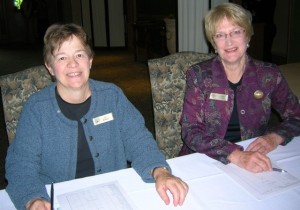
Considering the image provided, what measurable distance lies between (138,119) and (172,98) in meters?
0.50

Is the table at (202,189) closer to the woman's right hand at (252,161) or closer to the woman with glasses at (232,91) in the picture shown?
the woman's right hand at (252,161)

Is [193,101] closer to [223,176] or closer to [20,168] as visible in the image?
[223,176]

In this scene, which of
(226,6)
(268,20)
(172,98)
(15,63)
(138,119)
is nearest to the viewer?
(138,119)

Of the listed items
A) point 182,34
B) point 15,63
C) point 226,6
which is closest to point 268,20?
point 182,34

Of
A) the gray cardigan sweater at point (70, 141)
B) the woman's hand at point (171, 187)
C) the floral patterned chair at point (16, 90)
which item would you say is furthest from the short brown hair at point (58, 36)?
the woman's hand at point (171, 187)

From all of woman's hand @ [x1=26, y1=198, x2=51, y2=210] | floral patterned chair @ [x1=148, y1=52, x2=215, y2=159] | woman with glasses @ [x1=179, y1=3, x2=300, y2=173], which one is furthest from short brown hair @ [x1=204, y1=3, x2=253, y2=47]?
woman's hand @ [x1=26, y1=198, x2=51, y2=210]

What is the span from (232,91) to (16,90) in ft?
3.91

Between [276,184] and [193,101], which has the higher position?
[193,101]

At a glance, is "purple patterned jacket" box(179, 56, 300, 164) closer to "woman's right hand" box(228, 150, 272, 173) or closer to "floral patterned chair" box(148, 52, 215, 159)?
"floral patterned chair" box(148, 52, 215, 159)

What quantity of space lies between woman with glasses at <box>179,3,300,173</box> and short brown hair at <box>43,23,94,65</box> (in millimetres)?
702

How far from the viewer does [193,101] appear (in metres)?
1.80

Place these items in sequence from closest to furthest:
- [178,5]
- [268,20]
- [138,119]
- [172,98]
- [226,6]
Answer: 1. [138,119]
2. [226,6]
3. [172,98]
4. [178,5]
5. [268,20]

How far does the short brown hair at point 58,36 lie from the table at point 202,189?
0.61 meters

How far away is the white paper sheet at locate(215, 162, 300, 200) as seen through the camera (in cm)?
116
